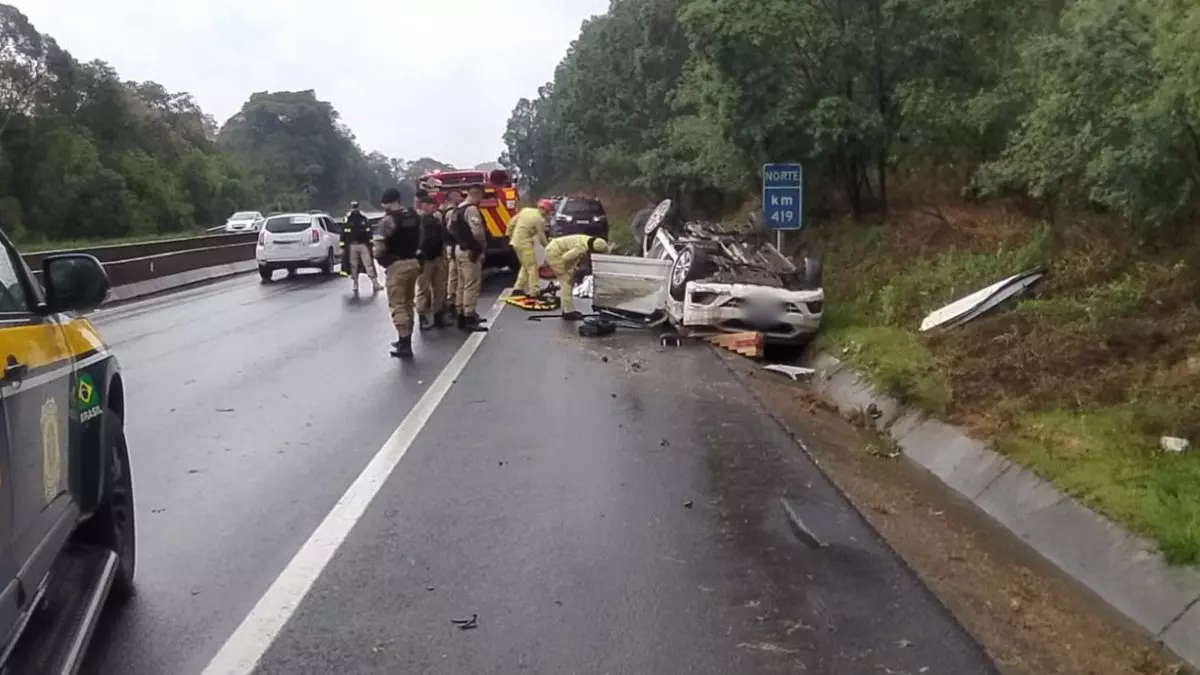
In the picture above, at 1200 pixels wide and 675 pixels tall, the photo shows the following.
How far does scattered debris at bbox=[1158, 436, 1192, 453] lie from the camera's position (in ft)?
27.5

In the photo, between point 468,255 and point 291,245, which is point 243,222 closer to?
point 291,245

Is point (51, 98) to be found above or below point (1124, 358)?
above

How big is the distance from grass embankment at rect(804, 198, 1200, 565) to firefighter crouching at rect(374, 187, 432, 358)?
4978 millimetres

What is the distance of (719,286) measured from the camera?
16344 millimetres

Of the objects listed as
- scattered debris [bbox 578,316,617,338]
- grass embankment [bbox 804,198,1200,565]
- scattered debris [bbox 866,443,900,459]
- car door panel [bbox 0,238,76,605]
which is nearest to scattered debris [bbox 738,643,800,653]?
grass embankment [bbox 804,198,1200,565]

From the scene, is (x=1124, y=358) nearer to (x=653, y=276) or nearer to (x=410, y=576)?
(x=410, y=576)

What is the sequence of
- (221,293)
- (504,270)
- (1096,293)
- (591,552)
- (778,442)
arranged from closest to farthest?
(591,552)
(778,442)
(1096,293)
(221,293)
(504,270)

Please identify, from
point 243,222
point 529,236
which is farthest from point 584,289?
point 243,222

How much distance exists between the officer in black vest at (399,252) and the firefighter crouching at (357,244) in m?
9.80

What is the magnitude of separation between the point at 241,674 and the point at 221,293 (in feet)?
74.6

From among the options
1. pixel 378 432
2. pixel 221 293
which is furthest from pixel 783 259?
pixel 221 293

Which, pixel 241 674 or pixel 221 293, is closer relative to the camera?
pixel 241 674

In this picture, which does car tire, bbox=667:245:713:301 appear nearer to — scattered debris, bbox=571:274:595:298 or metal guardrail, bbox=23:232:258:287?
scattered debris, bbox=571:274:595:298

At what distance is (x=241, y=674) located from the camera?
16.4 ft
